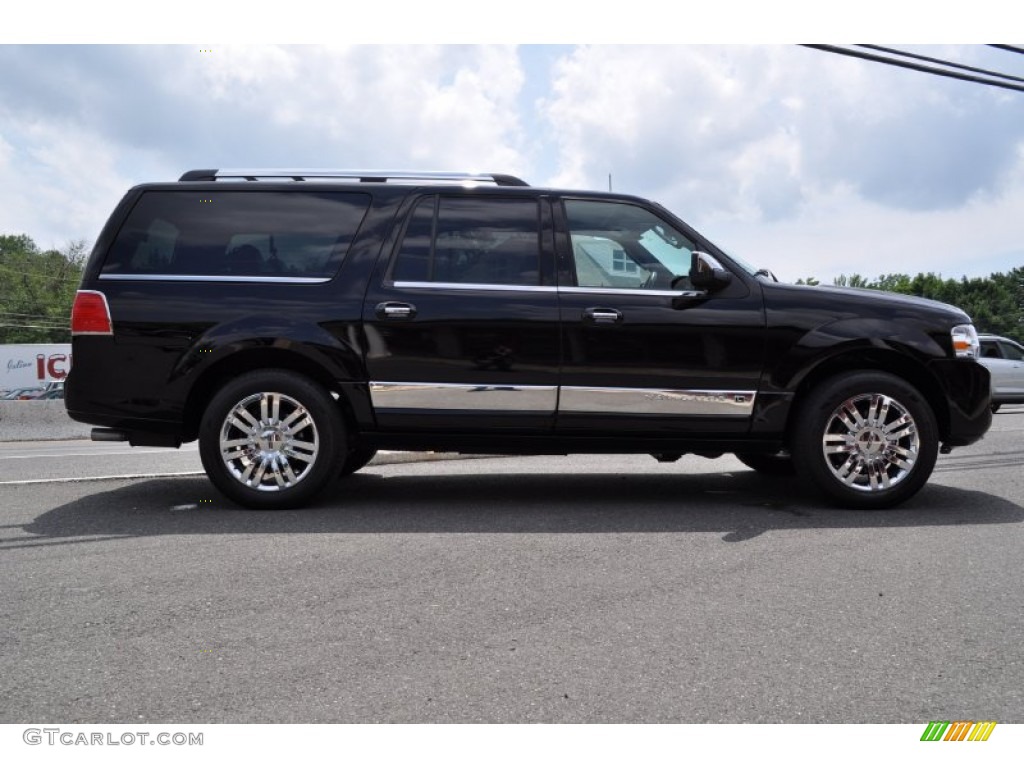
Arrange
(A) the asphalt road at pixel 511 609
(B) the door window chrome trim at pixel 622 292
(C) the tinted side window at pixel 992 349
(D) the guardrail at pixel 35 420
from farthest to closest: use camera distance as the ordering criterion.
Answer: (C) the tinted side window at pixel 992 349, (D) the guardrail at pixel 35 420, (B) the door window chrome trim at pixel 622 292, (A) the asphalt road at pixel 511 609

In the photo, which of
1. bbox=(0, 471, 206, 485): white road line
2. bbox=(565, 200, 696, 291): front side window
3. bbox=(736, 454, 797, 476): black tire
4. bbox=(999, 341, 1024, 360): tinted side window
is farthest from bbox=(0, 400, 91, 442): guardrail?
bbox=(999, 341, 1024, 360): tinted side window

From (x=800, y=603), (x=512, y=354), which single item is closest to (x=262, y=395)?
(x=512, y=354)

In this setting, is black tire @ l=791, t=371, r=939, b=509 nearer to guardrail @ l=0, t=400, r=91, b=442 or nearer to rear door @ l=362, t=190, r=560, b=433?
rear door @ l=362, t=190, r=560, b=433

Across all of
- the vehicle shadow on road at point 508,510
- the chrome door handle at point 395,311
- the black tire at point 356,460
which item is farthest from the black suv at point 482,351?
the black tire at point 356,460

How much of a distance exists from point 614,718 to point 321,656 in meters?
1.03

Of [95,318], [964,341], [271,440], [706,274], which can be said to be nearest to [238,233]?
[95,318]

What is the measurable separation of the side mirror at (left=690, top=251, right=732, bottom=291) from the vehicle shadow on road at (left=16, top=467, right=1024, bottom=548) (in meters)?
1.36

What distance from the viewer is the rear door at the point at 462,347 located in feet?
18.3

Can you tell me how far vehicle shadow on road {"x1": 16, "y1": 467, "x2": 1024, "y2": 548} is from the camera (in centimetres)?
508

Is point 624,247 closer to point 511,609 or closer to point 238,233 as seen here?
point 238,233

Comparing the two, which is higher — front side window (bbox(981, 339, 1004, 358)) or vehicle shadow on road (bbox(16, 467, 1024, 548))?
front side window (bbox(981, 339, 1004, 358))

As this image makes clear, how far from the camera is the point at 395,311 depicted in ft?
18.3

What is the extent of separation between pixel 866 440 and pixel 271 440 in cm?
361

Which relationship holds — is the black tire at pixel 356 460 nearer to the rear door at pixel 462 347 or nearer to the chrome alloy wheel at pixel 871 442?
the rear door at pixel 462 347
